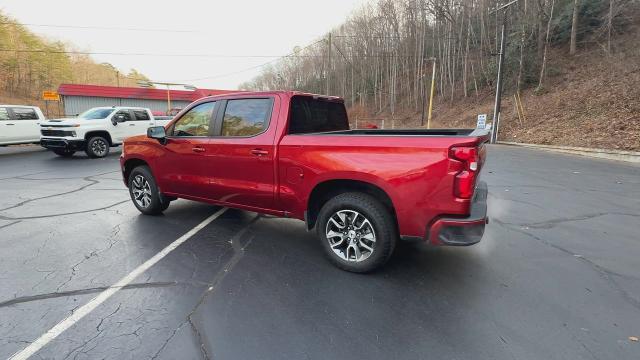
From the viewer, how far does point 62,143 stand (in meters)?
11.9

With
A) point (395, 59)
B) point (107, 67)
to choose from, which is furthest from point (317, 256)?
point (107, 67)

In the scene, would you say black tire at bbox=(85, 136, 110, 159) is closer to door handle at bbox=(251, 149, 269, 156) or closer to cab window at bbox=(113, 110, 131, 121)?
cab window at bbox=(113, 110, 131, 121)

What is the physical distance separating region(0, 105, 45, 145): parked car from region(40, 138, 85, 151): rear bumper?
1866mm

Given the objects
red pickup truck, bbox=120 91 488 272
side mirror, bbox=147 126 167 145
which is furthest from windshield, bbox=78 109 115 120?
side mirror, bbox=147 126 167 145

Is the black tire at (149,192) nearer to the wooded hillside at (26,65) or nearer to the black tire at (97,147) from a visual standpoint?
the black tire at (97,147)

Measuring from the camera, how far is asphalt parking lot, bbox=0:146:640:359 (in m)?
2.45

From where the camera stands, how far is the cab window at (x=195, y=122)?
457cm

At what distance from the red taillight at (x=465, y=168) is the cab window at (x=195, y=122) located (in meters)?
3.16

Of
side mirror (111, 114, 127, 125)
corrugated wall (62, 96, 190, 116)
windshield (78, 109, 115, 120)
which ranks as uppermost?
corrugated wall (62, 96, 190, 116)

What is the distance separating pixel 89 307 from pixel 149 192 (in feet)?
8.80

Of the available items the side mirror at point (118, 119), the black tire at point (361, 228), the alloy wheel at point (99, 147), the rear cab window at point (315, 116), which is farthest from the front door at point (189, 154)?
the side mirror at point (118, 119)

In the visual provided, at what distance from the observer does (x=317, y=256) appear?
13.0 feet

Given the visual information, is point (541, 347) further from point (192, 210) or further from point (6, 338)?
point (192, 210)

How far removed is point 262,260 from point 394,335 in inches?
69.7
